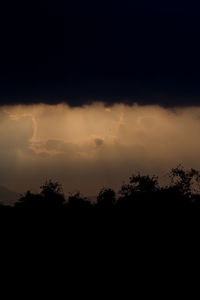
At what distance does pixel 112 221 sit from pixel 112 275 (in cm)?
1158

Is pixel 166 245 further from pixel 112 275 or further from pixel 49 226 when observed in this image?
pixel 49 226

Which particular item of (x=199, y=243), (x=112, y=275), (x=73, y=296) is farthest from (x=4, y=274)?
(x=199, y=243)

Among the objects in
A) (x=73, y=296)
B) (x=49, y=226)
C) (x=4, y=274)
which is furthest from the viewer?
(x=49, y=226)

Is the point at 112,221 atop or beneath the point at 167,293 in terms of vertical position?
atop

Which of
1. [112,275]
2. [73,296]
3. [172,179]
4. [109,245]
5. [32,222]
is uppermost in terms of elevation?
[172,179]

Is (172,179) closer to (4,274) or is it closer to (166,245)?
(166,245)

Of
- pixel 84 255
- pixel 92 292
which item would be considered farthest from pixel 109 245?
pixel 92 292

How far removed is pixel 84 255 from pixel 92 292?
6103 mm

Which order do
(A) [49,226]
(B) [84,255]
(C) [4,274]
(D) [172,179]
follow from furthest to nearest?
(D) [172,179] → (A) [49,226] → (B) [84,255] → (C) [4,274]

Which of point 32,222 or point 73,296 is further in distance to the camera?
point 32,222

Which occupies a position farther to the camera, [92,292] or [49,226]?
[49,226]

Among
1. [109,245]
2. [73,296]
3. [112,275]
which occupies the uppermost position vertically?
[109,245]

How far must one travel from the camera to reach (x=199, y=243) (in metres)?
34.3

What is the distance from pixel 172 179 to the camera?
125125 mm
